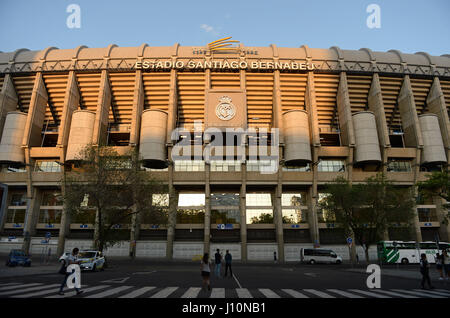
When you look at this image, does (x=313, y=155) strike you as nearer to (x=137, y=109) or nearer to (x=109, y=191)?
(x=137, y=109)

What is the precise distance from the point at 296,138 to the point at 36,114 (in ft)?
132

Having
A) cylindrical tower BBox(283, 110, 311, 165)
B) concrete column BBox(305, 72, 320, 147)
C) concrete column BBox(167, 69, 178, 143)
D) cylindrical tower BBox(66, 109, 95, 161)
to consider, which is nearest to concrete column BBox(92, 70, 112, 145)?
cylindrical tower BBox(66, 109, 95, 161)

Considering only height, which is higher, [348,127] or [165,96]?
[165,96]

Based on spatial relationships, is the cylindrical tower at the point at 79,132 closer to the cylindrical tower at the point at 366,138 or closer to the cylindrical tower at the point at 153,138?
the cylindrical tower at the point at 153,138

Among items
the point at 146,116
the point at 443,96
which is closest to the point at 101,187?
the point at 146,116

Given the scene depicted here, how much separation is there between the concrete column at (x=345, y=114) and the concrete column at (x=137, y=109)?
1258 inches

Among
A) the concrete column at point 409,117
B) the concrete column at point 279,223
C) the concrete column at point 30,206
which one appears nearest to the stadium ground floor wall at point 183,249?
the concrete column at point 279,223

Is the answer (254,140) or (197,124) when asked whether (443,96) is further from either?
(197,124)

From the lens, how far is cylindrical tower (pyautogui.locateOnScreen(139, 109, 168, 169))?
40.8 m

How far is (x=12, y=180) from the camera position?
42.4m

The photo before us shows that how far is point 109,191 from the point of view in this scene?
87.4ft
